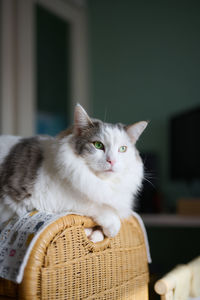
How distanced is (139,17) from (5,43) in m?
1.19

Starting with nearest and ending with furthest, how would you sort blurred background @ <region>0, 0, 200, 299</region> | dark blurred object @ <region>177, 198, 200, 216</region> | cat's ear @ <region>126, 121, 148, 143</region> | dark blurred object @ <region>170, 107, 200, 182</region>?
cat's ear @ <region>126, 121, 148, 143</region>
dark blurred object @ <region>177, 198, 200, 216</region>
dark blurred object @ <region>170, 107, 200, 182</region>
blurred background @ <region>0, 0, 200, 299</region>

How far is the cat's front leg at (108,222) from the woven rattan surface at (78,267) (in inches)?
1.1

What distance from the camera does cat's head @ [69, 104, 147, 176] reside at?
3.67ft

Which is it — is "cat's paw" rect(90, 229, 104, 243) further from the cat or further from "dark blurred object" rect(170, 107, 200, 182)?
"dark blurred object" rect(170, 107, 200, 182)

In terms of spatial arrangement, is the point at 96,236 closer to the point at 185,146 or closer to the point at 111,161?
the point at 111,161

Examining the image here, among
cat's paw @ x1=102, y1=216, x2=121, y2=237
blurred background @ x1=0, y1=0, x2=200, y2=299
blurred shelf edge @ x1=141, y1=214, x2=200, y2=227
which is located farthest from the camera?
blurred background @ x1=0, y1=0, x2=200, y2=299

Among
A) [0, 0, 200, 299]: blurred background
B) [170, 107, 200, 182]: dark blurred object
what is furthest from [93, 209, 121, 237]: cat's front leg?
[170, 107, 200, 182]: dark blurred object

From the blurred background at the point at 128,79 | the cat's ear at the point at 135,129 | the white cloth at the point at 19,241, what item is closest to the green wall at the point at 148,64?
the blurred background at the point at 128,79

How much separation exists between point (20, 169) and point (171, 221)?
1208mm

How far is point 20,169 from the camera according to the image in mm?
1188

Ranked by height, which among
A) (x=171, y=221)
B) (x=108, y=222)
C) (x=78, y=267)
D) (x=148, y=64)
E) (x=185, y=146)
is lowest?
(x=171, y=221)

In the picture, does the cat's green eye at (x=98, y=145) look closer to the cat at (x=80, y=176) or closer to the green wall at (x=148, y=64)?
the cat at (x=80, y=176)

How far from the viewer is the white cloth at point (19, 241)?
91cm

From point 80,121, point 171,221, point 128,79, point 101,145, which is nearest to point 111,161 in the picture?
point 101,145
